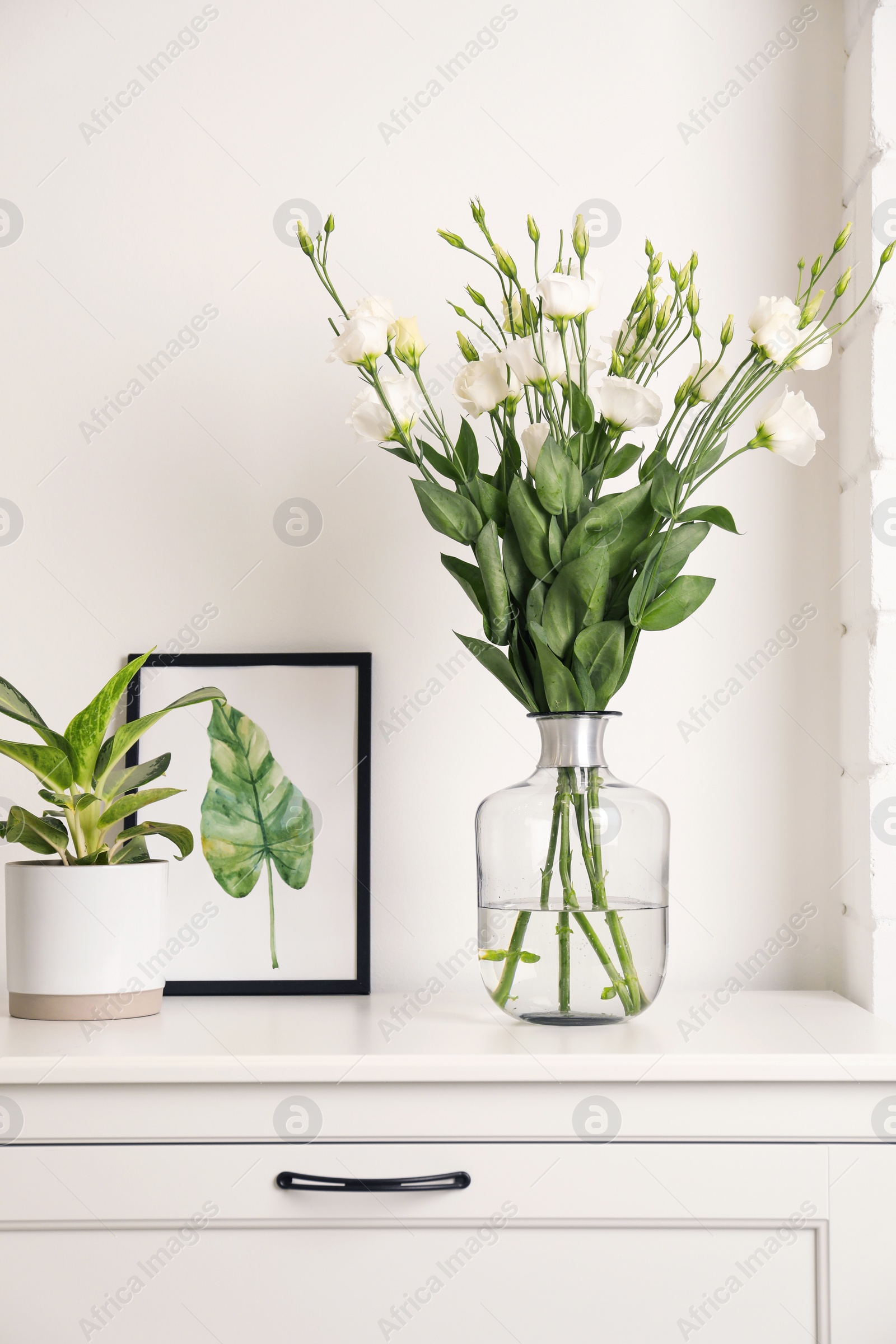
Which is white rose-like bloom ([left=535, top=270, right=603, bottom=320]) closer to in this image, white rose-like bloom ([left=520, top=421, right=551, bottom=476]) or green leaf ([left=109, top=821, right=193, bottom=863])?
white rose-like bloom ([left=520, top=421, right=551, bottom=476])

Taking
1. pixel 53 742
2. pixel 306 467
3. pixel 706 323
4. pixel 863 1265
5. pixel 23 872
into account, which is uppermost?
pixel 706 323

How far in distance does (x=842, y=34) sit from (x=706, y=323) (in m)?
0.43

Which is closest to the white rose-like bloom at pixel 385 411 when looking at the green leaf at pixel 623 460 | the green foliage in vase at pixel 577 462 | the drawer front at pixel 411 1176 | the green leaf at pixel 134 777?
the green foliage in vase at pixel 577 462

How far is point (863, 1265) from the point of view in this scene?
911 mm

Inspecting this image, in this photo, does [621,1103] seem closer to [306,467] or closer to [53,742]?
[53,742]

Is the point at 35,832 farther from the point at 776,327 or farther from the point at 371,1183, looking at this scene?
the point at 776,327

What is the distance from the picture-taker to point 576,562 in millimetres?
988

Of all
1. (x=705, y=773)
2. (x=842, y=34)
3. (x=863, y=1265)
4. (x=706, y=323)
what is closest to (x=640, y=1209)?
(x=863, y=1265)

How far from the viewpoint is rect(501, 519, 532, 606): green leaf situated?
3.39ft

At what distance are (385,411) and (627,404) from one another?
240 millimetres

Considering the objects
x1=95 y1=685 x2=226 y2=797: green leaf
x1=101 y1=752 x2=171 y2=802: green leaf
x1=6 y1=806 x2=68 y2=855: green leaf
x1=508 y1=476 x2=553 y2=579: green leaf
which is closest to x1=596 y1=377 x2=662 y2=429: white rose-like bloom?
x1=508 y1=476 x2=553 y2=579: green leaf

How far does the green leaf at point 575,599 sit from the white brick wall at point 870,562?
40cm

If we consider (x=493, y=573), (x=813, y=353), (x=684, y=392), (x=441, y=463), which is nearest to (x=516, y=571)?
(x=493, y=573)

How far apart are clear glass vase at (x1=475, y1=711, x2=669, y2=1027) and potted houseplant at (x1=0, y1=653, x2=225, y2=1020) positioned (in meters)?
0.36
